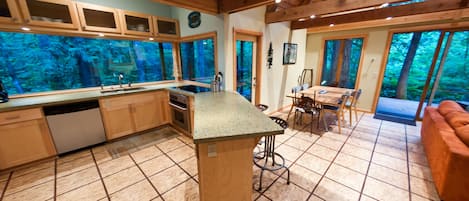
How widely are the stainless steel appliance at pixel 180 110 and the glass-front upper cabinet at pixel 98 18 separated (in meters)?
1.42

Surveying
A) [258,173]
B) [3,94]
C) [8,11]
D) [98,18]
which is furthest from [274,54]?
[3,94]

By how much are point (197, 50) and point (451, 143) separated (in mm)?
3763

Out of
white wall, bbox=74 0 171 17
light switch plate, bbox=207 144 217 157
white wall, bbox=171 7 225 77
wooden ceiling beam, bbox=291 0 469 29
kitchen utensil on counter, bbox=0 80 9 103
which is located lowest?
light switch plate, bbox=207 144 217 157

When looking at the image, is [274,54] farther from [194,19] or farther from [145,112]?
[145,112]

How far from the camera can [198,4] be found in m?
2.43

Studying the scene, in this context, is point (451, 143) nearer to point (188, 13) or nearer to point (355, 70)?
point (355, 70)

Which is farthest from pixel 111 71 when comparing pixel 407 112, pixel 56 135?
pixel 407 112

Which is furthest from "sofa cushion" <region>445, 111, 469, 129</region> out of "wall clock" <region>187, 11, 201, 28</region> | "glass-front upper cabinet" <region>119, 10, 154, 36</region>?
"glass-front upper cabinet" <region>119, 10, 154, 36</region>

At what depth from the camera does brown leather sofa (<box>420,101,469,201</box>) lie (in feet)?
5.18

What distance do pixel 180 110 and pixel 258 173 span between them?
171cm

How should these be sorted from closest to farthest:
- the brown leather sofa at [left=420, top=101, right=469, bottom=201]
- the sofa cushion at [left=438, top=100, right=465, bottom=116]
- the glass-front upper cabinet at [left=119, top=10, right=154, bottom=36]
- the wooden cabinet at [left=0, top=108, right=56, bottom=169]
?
the brown leather sofa at [left=420, top=101, right=469, bottom=201]
the wooden cabinet at [left=0, top=108, right=56, bottom=169]
the sofa cushion at [left=438, top=100, right=465, bottom=116]
the glass-front upper cabinet at [left=119, top=10, right=154, bottom=36]

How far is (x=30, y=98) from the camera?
2533mm

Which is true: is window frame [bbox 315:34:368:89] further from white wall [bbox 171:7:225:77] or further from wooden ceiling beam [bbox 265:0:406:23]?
white wall [bbox 171:7:225:77]

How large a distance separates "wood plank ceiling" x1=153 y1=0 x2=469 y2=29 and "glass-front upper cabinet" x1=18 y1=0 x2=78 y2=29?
1419 mm
